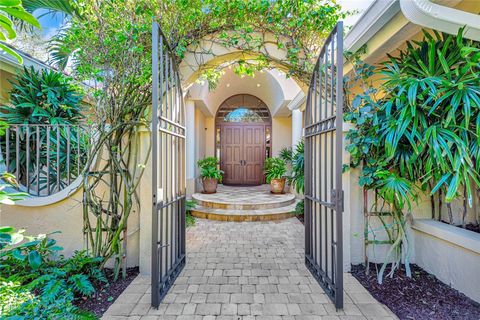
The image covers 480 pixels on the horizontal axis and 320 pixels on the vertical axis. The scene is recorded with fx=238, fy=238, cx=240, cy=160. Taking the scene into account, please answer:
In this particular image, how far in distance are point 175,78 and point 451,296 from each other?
3.76 metres

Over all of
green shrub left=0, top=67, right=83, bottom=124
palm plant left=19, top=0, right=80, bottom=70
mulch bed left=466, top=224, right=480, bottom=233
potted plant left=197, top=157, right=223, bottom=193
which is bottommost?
mulch bed left=466, top=224, right=480, bottom=233

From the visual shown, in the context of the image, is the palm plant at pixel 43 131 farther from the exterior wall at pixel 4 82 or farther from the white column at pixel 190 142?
the white column at pixel 190 142

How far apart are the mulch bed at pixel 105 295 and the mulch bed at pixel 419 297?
266 cm

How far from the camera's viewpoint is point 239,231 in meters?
4.57

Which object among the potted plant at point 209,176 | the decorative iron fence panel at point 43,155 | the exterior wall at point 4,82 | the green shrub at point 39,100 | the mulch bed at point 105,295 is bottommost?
the mulch bed at point 105,295

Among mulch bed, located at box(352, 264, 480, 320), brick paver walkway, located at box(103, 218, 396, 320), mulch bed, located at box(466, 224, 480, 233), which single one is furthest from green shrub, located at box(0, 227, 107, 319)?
mulch bed, located at box(466, 224, 480, 233)

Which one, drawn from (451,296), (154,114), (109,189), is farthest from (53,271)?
Answer: (451,296)

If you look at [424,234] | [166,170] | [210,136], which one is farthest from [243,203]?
[210,136]

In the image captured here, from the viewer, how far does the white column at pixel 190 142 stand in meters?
6.76

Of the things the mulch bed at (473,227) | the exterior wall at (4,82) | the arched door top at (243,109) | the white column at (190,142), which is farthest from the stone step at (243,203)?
the exterior wall at (4,82)

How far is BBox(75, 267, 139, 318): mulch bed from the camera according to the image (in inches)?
89.0

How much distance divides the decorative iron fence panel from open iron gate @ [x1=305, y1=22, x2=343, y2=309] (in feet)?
9.41

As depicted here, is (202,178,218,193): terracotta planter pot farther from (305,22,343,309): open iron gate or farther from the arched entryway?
(305,22,343,309): open iron gate

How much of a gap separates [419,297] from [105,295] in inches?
126
